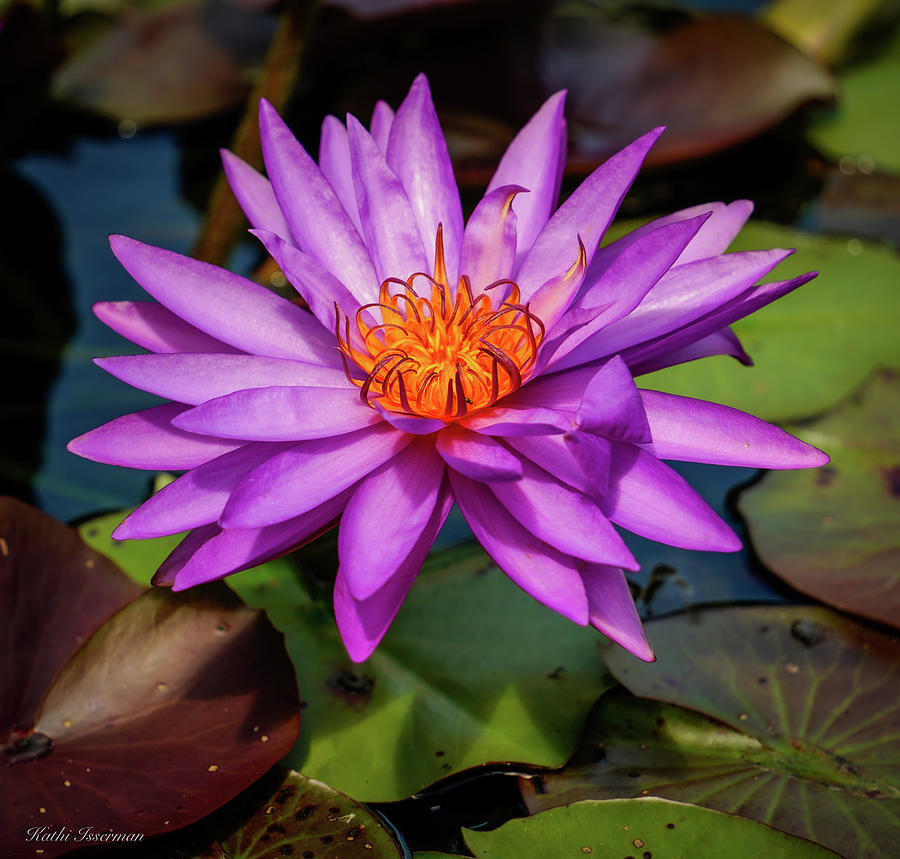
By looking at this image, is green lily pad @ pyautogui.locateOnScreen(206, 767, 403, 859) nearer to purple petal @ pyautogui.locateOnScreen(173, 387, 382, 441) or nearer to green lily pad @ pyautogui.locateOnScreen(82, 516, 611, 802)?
green lily pad @ pyautogui.locateOnScreen(82, 516, 611, 802)

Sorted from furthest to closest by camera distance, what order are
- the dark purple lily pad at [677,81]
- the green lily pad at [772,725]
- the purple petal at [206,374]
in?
1. the dark purple lily pad at [677,81]
2. the green lily pad at [772,725]
3. the purple petal at [206,374]

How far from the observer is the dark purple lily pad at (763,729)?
1661 mm

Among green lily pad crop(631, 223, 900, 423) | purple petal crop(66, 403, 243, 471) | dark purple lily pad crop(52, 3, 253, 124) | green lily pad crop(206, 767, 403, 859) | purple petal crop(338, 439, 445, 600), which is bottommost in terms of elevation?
green lily pad crop(206, 767, 403, 859)

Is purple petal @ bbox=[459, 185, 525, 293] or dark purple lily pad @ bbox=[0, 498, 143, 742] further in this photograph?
dark purple lily pad @ bbox=[0, 498, 143, 742]

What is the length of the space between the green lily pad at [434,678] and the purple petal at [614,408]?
2.57 ft

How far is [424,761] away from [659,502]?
2.49ft

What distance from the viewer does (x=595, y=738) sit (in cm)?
178

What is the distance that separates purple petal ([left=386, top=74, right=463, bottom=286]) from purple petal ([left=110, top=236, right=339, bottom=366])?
29 cm

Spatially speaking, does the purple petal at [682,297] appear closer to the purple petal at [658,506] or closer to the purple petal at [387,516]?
the purple petal at [658,506]

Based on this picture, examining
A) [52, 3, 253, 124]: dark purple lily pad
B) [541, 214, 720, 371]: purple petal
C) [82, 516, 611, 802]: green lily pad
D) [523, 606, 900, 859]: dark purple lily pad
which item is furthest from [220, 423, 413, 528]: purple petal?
[52, 3, 253, 124]: dark purple lily pad

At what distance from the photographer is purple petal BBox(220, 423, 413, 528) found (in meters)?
1.27

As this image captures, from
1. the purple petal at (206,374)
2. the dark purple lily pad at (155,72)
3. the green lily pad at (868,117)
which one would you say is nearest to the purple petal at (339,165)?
the purple petal at (206,374)

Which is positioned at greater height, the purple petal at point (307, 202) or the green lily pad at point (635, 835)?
the purple petal at point (307, 202)

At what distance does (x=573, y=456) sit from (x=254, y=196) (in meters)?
0.90
